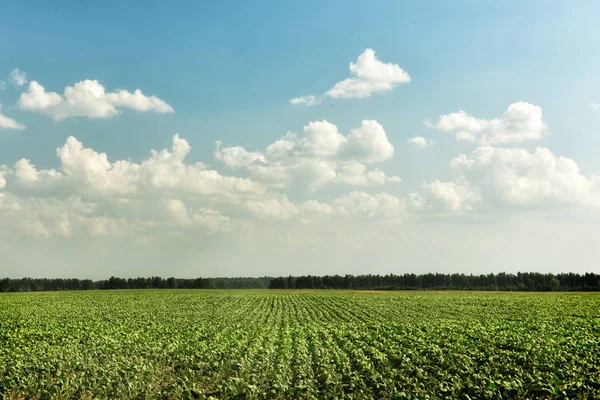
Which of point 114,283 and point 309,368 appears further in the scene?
point 114,283

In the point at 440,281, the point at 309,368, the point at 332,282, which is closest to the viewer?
the point at 309,368

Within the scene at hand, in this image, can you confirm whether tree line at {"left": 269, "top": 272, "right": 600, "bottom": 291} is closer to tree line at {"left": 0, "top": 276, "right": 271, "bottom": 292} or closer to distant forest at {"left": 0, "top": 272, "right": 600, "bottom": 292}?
distant forest at {"left": 0, "top": 272, "right": 600, "bottom": 292}

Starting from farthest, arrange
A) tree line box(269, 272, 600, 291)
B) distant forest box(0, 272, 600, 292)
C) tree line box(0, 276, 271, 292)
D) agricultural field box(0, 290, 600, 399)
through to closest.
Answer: tree line box(0, 276, 271, 292) → distant forest box(0, 272, 600, 292) → tree line box(269, 272, 600, 291) → agricultural field box(0, 290, 600, 399)

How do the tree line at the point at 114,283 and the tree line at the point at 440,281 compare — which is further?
the tree line at the point at 114,283

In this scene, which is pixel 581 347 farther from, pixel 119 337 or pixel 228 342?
pixel 119 337

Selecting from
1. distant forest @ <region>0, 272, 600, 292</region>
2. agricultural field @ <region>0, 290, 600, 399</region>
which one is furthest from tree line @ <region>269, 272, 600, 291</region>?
agricultural field @ <region>0, 290, 600, 399</region>

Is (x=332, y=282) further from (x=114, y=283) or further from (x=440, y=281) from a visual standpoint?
(x=114, y=283)

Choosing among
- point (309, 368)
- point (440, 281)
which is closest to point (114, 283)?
point (440, 281)

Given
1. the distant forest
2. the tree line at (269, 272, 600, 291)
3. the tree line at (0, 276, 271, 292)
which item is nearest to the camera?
the tree line at (269, 272, 600, 291)

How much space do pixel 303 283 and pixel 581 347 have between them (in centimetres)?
16467

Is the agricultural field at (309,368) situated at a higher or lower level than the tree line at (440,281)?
higher

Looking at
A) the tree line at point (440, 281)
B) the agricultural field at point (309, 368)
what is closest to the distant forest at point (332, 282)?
the tree line at point (440, 281)

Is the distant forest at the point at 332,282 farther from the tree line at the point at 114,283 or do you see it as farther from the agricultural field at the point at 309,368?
the agricultural field at the point at 309,368

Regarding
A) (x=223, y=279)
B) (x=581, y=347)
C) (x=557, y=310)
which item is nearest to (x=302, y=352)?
(x=581, y=347)
